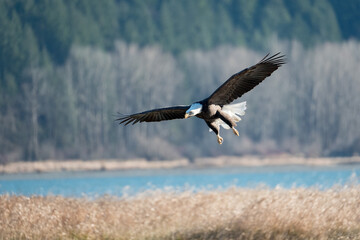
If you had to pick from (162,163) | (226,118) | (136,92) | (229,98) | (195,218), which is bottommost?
(195,218)

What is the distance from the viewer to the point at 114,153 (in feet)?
154

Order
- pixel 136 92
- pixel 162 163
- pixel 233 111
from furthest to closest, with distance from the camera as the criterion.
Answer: pixel 136 92 → pixel 162 163 → pixel 233 111

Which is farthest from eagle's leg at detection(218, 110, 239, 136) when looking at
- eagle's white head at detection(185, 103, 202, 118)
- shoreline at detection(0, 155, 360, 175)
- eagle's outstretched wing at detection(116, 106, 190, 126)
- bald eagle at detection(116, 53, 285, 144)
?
shoreline at detection(0, 155, 360, 175)

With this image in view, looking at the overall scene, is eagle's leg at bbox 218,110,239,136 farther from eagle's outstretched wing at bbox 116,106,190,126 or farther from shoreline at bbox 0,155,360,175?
shoreline at bbox 0,155,360,175

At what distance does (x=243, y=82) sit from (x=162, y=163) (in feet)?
105

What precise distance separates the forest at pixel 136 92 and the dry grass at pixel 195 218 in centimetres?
3141

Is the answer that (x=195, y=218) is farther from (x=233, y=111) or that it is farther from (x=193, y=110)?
(x=193, y=110)

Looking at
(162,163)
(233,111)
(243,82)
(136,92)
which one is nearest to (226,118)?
(233,111)

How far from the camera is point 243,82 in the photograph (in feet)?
37.7

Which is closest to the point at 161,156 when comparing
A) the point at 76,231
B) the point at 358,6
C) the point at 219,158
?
the point at 219,158

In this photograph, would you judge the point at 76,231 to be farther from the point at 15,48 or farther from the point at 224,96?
the point at 15,48

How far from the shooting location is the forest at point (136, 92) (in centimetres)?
4788

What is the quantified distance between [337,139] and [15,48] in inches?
921

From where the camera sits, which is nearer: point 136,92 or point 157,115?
A: point 157,115
